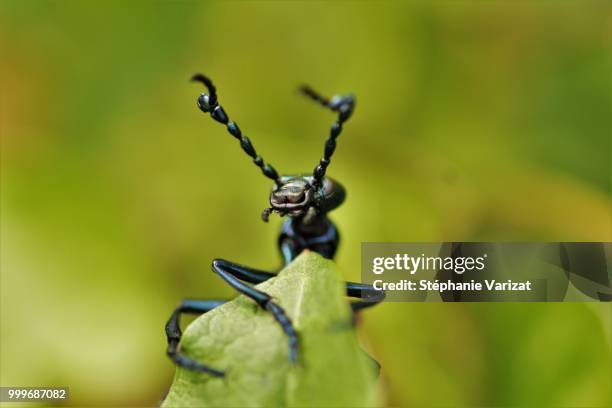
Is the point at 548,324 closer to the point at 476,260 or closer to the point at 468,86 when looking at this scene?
the point at 476,260

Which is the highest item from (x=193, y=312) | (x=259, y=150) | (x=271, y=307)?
(x=259, y=150)

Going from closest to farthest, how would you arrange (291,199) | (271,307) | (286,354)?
1. (286,354)
2. (271,307)
3. (291,199)

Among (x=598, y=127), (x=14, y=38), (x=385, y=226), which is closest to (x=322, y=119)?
(x=385, y=226)

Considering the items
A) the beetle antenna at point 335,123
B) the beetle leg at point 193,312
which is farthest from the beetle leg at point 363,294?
the beetle antenna at point 335,123

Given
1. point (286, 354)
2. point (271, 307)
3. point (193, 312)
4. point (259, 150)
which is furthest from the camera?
point (259, 150)

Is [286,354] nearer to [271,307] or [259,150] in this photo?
[271,307]

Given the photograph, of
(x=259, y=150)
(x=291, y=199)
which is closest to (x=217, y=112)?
(x=291, y=199)

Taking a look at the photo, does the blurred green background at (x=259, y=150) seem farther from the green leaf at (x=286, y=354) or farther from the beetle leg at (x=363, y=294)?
the green leaf at (x=286, y=354)
